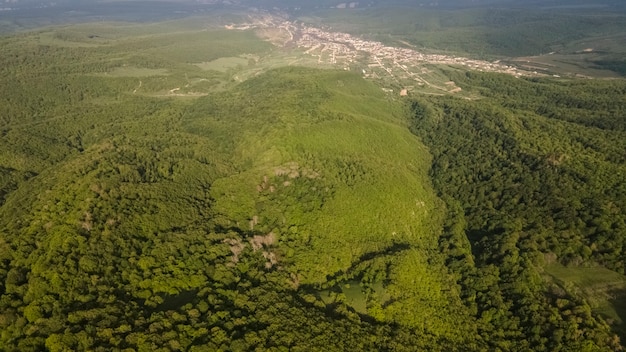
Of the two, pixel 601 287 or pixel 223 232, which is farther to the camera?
pixel 223 232

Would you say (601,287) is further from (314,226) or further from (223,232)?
(223,232)

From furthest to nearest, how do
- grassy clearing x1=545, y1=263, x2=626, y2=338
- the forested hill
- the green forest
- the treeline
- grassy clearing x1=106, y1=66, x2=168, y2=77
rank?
grassy clearing x1=106, y1=66, x2=168, y2=77 < grassy clearing x1=545, y1=263, x2=626, y2=338 < the treeline < the green forest < the forested hill

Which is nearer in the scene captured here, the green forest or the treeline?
the green forest

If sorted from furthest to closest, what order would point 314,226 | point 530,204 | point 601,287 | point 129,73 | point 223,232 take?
point 129,73
point 530,204
point 314,226
point 223,232
point 601,287

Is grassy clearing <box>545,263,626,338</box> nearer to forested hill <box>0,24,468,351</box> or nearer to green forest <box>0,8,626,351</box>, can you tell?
green forest <box>0,8,626,351</box>

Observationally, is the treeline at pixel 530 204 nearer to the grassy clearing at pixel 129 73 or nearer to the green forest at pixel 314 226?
the green forest at pixel 314 226

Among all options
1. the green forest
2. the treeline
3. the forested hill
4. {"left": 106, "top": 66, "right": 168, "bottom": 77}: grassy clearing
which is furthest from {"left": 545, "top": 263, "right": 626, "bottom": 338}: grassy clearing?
{"left": 106, "top": 66, "right": 168, "bottom": 77}: grassy clearing

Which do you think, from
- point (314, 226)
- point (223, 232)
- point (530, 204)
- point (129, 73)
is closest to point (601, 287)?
point (530, 204)

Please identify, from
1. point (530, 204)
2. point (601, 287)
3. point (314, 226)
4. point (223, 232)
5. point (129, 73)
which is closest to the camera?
point (601, 287)

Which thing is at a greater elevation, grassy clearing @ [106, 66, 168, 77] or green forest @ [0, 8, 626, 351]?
grassy clearing @ [106, 66, 168, 77]

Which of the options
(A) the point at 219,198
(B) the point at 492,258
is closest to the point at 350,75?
(A) the point at 219,198
